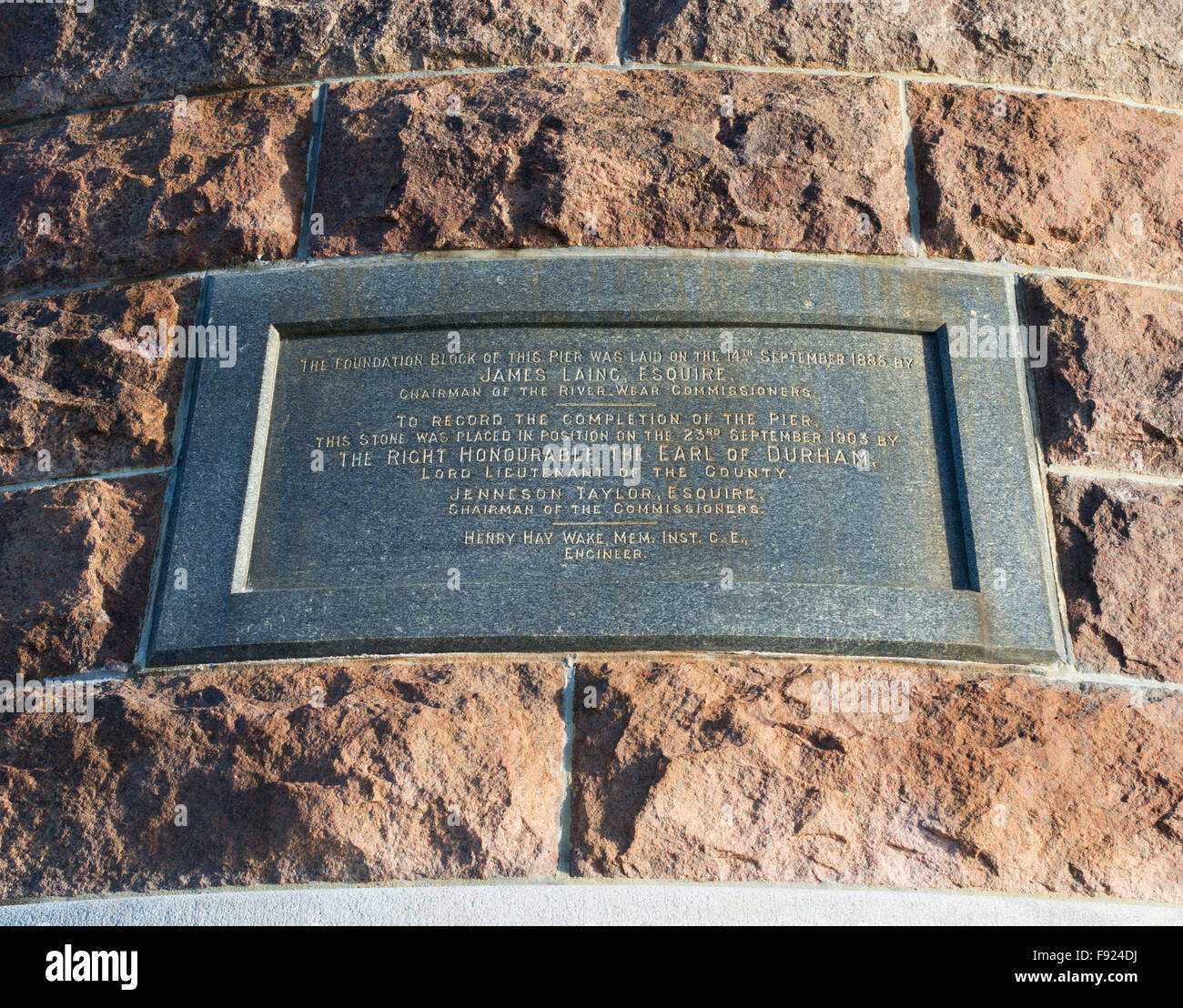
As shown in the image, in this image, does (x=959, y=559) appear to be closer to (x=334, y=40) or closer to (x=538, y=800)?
(x=538, y=800)

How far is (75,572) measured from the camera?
3420 millimetres

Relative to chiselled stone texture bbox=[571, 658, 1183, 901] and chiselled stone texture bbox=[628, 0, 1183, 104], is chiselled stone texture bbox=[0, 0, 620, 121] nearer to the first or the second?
chiselled stone texture bbox=[628, 0, 1183, 104]

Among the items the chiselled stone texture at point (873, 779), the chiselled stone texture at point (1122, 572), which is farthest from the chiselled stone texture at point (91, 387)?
the chiselled stone texture at point (1122, 572)

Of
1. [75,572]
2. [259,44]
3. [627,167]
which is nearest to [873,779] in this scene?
[627,167]

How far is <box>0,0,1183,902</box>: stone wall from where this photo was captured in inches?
115

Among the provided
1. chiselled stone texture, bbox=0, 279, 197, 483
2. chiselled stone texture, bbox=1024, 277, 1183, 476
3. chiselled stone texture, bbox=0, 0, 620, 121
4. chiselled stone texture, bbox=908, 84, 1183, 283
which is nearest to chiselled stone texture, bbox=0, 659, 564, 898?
chiselled stone texture, bbox=0, 279, 197, 483

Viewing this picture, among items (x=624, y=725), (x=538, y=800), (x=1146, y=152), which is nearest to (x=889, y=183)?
(x=1146, y=152)

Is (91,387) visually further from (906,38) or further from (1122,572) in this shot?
(1122,572)

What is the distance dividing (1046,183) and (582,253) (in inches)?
69.5

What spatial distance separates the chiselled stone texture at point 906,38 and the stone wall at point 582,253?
15 millimetres

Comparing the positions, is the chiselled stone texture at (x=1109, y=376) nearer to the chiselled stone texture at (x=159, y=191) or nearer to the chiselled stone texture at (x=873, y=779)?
the chiselled stone texture at (x=873, y=779)

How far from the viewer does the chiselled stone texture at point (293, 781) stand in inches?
114

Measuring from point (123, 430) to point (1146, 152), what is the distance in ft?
13.1

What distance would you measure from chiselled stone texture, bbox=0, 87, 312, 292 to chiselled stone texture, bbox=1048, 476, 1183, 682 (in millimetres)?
2997
